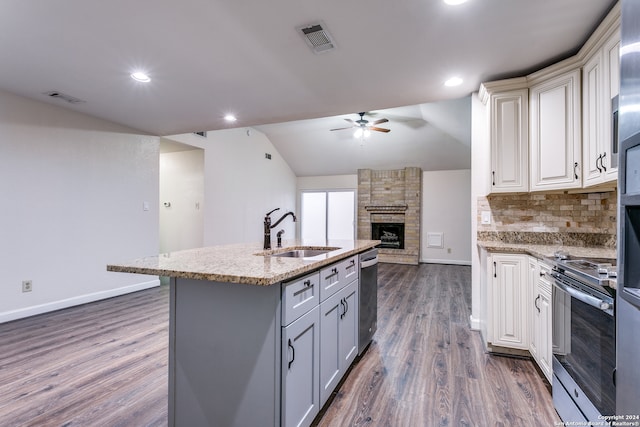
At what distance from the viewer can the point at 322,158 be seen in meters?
7.89

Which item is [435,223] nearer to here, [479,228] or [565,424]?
[479,228]

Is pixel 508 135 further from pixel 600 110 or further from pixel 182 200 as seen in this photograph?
pixel 182 200

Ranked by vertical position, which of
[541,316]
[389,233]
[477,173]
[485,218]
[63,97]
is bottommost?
[541,316]

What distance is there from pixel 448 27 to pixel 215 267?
2.07 m

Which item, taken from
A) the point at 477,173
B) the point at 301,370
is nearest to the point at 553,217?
the point at 477,173

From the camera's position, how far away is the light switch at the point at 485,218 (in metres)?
2.94

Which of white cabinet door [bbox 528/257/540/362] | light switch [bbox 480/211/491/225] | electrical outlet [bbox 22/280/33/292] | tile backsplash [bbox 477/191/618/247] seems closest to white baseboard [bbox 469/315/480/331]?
white cabinet door [bbox 528/257/540/362]

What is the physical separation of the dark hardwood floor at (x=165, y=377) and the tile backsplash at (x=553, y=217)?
1086 mm

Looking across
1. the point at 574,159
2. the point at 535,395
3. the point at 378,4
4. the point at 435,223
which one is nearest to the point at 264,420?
the point at 535,395

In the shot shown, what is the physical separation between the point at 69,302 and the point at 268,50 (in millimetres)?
3678

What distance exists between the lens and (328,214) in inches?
334

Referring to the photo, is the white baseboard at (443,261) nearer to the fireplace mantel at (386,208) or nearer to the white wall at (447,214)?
the white wall at (447,214)

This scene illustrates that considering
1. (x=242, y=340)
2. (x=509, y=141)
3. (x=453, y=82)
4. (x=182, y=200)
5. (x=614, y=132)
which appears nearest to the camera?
(x=242, y=340)

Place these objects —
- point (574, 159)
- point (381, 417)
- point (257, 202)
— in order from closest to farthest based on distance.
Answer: point (381, 417) → point (574, 159) → point (257, 202)
